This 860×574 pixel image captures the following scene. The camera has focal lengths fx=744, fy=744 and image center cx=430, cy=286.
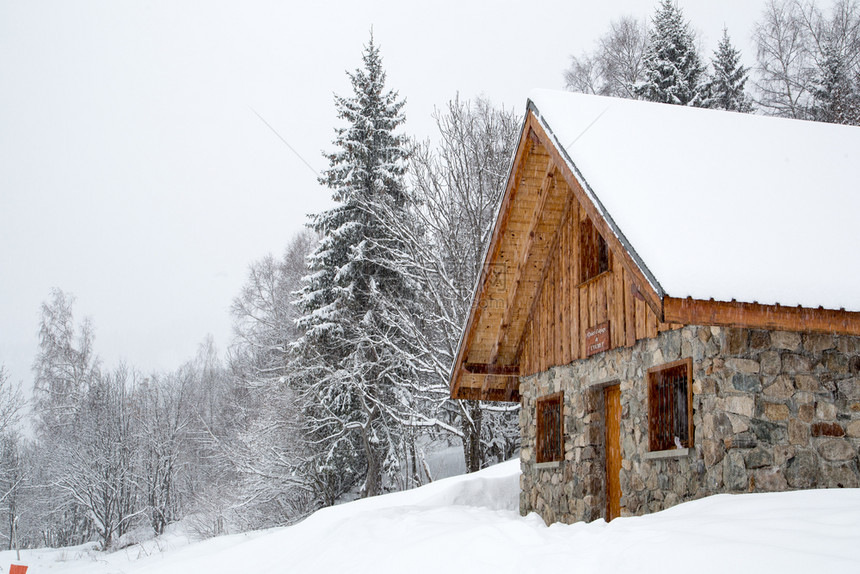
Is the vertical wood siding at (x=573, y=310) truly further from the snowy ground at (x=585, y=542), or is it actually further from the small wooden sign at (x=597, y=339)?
the snowy ground at (x=585, y=542)

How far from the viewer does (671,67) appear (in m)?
28.3

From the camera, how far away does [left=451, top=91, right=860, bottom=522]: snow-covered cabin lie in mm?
6984

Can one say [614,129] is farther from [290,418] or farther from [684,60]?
[684,60]

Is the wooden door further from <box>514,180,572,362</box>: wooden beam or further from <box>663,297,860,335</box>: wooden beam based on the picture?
<box>663,297,860,335</box>: wooden beam

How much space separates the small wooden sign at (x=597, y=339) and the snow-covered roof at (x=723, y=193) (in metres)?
1.93

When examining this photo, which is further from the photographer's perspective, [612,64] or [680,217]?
[612,64]

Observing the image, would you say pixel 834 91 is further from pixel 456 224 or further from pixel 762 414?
pixel 762 414

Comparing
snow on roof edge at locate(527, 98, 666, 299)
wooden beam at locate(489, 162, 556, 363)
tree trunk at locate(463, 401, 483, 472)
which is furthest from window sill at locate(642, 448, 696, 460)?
tree trunk at locate(463, 401, 483, 472)

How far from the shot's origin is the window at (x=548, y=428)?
10977mm

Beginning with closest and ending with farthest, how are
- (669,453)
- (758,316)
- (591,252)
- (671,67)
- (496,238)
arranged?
1. (758,316)
2. (669,453)
3. (591,252)
4. (496,238)
5. (671,67)

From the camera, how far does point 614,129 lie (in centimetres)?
977

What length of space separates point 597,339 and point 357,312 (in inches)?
535

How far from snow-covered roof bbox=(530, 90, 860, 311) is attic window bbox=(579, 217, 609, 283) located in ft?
3.95

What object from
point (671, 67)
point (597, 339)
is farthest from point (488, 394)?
point (671, 67)
